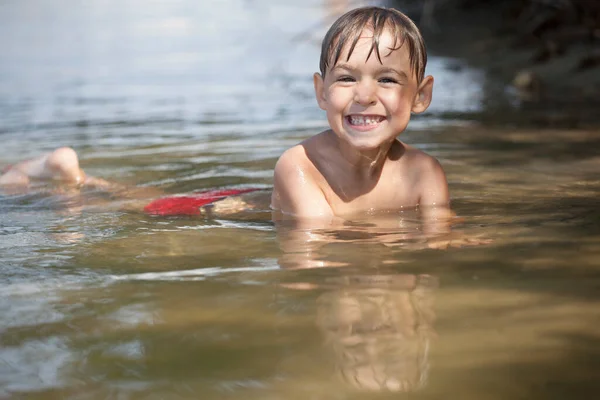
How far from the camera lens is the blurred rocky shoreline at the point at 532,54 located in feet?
22.1

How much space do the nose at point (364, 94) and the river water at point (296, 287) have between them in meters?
0.47

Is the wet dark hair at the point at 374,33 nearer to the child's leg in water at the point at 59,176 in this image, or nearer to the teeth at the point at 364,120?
the teeth at the point at 364,120

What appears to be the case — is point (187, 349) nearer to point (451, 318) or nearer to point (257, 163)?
point (451, 318)

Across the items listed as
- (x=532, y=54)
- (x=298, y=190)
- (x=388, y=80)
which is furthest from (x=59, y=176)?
(x=532, y=54)

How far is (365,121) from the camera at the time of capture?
351 centimetres

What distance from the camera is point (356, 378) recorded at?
176 cm

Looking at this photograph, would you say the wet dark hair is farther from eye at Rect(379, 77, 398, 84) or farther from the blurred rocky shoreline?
the blurred rocky shoreline

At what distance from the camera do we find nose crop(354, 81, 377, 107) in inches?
134

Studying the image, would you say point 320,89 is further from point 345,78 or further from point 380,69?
point 380,69

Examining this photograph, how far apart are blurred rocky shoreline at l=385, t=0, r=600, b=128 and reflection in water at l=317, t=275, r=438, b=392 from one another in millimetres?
3916

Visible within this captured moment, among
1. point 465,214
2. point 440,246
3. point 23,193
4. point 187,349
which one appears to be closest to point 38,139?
point 23,193

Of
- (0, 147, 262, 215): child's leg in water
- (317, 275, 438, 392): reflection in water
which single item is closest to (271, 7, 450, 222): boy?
(0, 147, 262, 215): child's leg in water

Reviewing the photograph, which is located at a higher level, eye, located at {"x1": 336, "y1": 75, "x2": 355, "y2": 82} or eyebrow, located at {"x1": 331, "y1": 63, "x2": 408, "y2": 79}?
eyebrow, located at {"x1": 331, "y1": 63, "x2": 408, "y2": 79}

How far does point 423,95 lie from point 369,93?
0.32 m
